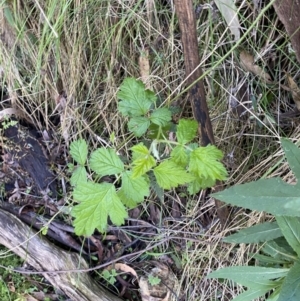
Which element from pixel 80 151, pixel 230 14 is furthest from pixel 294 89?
pixel 80 151

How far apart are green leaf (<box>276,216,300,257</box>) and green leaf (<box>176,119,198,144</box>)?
1.06 feet

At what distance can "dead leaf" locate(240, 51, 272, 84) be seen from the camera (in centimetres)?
136

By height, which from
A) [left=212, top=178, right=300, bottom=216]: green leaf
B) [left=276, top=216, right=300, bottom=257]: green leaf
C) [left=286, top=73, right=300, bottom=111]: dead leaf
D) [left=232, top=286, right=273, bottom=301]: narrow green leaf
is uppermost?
[left=286, top=73, right=300, bottom=111]: dead leaf

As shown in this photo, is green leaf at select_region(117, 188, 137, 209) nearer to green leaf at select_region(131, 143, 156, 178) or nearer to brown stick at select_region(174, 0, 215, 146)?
green leaf at select_region(131, 143, 156, 178)

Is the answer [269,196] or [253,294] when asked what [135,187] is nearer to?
[269,196]

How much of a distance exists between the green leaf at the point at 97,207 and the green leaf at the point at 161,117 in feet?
0.71

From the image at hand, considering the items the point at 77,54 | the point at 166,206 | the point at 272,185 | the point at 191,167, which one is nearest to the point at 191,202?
the point at 166,206

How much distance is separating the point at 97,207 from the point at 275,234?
1.69 ft

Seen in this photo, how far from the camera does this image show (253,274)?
45.5 inches

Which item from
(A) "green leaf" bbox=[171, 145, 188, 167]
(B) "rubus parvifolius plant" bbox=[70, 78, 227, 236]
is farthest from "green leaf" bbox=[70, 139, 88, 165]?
(A) "green leaf" bbox=[171, 145, 188, 167]

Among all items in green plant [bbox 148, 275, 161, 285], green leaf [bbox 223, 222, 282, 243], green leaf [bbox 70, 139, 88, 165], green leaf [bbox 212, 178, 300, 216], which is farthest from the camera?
green plant [bbox 148, 275, 161, 285]

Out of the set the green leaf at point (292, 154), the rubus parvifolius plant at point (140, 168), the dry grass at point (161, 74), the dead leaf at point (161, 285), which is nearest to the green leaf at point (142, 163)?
the rubus parvifolius plant at point (140, 168)

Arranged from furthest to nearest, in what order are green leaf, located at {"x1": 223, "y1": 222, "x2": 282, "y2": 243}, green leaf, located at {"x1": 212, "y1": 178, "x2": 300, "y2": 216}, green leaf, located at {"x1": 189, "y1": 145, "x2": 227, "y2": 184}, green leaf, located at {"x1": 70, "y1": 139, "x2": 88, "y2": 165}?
green leaf, located at {"x1": 70, "y1": 139, "x2": 88, "y2": 165}
green leaf, located at {"x1": 223, "y1": 222, "x2": 282, "y2": 243}
green leaf, located at {"x1": 189, "y1": 145, "x2": 227, "y2": 184}
green leaf, located at {"x1": 212, "y1": 178, "x2": 300, "y2": 216}

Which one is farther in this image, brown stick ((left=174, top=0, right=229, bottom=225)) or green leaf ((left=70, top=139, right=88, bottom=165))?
green leaf ((left=70, top=139, right=88, bottom=165))
